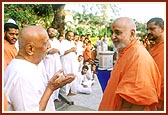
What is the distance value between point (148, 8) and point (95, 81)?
82cm

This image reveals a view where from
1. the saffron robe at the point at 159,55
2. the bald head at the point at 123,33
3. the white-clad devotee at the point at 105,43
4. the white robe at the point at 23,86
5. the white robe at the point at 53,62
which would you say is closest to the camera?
the white robe at the point at 23,86

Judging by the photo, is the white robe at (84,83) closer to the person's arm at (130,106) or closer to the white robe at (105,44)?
the white robe at (105,44)

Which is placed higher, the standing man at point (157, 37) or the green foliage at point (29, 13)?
the green foliage at point (29, 13)

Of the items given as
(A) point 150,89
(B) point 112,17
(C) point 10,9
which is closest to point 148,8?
(B) point 112,17

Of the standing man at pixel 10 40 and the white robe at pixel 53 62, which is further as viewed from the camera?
the white robe at pixel 53 62

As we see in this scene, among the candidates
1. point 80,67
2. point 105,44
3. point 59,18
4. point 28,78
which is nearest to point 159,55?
point 105,44

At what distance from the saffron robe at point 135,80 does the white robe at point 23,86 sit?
2.37ft

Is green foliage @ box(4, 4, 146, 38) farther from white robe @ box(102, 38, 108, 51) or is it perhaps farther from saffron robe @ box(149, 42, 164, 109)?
saffron robe @ box(149, 42, 164, 109)

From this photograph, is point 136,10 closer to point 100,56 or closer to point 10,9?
point 100,56

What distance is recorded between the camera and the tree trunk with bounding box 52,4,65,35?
330 centimetres

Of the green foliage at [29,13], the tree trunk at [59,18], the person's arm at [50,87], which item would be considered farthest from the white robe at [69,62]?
the person's arm at [50,87]

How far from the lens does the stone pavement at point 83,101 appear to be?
335 centimetres

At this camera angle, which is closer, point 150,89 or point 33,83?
point 33,83

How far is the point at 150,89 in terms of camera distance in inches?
107
